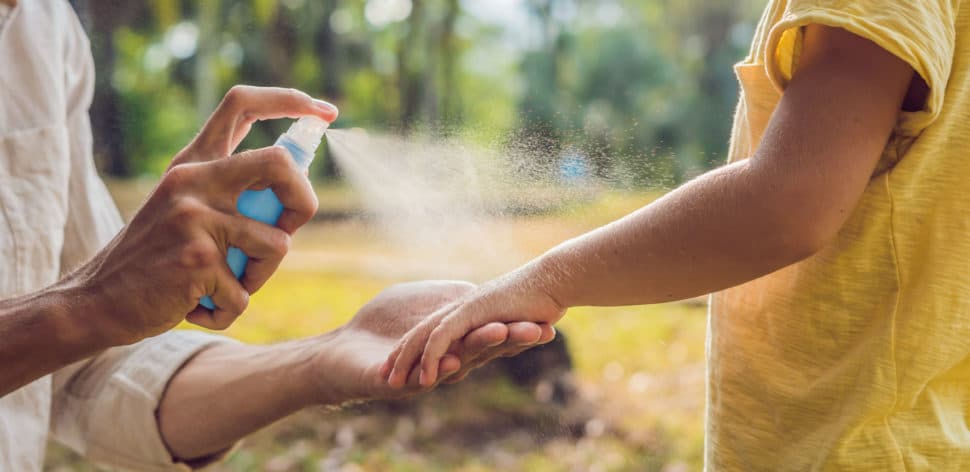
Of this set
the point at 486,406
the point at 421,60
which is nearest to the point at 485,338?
the point at 421,60

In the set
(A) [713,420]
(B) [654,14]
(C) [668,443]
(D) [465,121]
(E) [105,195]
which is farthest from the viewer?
(C) [668,443]

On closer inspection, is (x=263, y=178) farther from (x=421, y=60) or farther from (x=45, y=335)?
(x=421, y=60)

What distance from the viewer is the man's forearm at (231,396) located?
826mm

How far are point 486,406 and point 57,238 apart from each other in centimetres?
92

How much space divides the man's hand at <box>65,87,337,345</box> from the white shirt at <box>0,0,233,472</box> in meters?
0.24

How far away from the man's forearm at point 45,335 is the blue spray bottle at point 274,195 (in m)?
0.09

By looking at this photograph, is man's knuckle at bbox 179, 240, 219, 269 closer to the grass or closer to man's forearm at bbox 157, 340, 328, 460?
man's forearm at bbox 157, 340, 328, 460

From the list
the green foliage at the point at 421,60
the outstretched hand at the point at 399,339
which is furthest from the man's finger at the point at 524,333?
the green foliage at the point at 421,60

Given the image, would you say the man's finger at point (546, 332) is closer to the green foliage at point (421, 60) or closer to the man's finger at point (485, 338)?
the man's finger at point (485, 338)

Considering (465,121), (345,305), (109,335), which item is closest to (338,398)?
(109,335)

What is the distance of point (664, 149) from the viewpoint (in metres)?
1.00

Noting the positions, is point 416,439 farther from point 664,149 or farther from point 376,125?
point 664,149

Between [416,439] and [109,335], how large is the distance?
116cm

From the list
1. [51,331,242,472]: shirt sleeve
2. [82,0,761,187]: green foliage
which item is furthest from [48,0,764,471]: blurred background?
[51,331,242,472]: shirt sleeve
